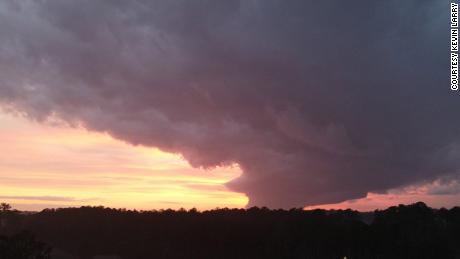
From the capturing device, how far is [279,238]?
138500 millimetres

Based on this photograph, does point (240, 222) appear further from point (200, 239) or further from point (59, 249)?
point (59, 249)

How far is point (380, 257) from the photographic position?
127 meters

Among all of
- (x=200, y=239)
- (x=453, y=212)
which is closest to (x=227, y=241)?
(x=200, y=239)

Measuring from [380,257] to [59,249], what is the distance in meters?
92.5

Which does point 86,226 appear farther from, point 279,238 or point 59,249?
point 279,238

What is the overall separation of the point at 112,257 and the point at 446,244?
87.8 m

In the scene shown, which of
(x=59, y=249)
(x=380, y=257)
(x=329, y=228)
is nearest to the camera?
(x=380, y=257)

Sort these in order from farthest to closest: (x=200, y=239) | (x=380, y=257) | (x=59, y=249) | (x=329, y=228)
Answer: (x=59, y=249)
(x=200, y=239)
(x=329, y=228)
(x=380, y=257)

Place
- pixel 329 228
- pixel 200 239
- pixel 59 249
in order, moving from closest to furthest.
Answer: pixel 329 228 → pixel 200 239 → pixel 59 249

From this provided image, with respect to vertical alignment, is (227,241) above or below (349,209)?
below

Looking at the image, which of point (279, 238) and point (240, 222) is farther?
point (240, 222)

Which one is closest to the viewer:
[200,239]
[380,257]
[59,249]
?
[380,257]

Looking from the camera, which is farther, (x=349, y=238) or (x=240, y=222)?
(x=240, y=222)

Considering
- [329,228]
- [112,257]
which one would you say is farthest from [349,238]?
[112,257]
